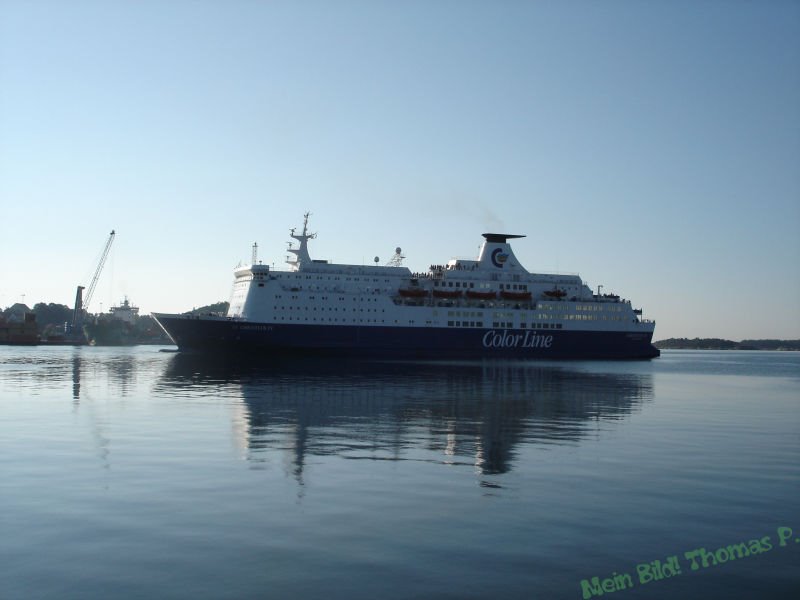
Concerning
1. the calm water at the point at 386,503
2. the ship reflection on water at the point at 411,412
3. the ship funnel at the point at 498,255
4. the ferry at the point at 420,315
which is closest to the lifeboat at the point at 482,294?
the ferry at the point at 420,315

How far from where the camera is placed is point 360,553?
995cm

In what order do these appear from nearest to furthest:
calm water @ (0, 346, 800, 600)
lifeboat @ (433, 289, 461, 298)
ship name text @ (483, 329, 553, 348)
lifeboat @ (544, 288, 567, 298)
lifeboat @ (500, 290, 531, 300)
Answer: calm water @ (0, 346, 800, 600), lifeboat @ (433, 289, 461, 298), ship name text @ (483, 329, 553, 348), lifeboat @ (500, 290, 531, 300), lifeboat @ (544, 288, 567, 298)

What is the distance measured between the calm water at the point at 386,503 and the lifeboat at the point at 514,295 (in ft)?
193

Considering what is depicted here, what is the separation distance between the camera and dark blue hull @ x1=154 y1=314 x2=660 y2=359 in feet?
244

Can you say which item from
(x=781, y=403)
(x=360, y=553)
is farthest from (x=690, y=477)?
(x=781, y=403)

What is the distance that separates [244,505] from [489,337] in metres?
Result: 72.3

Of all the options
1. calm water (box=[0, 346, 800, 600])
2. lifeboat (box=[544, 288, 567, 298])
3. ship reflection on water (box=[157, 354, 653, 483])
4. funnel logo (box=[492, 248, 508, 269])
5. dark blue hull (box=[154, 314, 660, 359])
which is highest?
funnel logo (box=[492, 248, 508, 269])

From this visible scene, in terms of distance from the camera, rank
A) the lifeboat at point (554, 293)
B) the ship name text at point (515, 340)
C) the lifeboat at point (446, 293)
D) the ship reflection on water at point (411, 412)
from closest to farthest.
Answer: the ship reflection on water at point (411, 412), the lifeboat at point (446, 293), the ship name text at point (515, 340), the lifeboat at point (554, 293)

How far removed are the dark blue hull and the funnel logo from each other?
9192 millimetres

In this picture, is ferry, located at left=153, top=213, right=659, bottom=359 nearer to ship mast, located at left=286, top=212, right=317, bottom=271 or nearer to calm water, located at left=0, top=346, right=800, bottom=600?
ship mast, located at left=286, top=212, right=317, bottom=271

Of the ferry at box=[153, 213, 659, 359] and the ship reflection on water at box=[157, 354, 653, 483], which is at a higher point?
the ferry at box=[153, 213, 659, 359]

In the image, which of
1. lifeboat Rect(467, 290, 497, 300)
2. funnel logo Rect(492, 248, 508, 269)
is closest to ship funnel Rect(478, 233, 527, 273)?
funnel logo Rect(492, 248, 508, 269)

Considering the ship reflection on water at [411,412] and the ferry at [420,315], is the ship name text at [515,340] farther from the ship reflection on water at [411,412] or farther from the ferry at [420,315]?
the ship reflection on water at [411,412]

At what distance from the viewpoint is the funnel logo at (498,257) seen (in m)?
88.6
